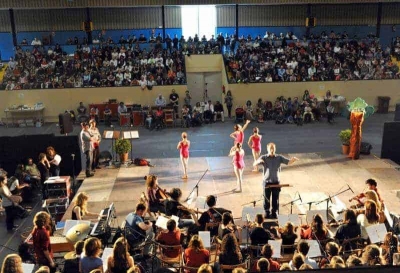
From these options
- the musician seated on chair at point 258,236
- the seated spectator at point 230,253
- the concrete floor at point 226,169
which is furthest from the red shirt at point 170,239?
the concrete floor at point 226,169

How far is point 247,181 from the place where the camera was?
13.8 m

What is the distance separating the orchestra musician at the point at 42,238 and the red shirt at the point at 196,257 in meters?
2.36

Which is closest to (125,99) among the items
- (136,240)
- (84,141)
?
(84,141)

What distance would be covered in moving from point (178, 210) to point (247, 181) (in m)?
4.42

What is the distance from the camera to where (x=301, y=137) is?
1970 cm

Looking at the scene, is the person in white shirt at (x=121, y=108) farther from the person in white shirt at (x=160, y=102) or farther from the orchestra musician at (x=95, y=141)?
the orchestra musician at (x=95, y=141)

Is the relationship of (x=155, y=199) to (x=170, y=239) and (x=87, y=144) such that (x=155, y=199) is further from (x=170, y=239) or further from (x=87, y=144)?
(x=87, y=144)

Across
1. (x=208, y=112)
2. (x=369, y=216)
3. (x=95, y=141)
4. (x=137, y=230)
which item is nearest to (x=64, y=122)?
(x=95, y=141)

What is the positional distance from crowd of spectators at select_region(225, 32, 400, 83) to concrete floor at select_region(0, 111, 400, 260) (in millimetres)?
4024

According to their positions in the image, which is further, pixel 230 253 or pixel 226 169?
pixel 226 169

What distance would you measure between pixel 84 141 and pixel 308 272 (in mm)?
11032

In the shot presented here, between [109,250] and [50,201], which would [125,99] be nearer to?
[50,201]

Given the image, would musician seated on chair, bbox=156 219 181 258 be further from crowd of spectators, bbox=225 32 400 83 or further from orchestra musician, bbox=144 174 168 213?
crowd of spectators, bbox=225 32 400 83

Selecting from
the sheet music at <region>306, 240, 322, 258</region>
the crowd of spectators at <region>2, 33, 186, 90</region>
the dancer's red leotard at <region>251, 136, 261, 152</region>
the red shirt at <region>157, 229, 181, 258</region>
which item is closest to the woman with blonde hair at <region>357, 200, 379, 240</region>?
the sheet music at <region>306, 240, 322, 258</region>
